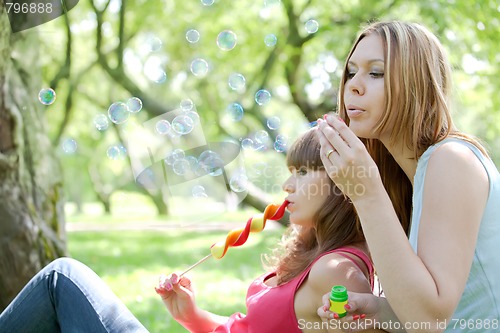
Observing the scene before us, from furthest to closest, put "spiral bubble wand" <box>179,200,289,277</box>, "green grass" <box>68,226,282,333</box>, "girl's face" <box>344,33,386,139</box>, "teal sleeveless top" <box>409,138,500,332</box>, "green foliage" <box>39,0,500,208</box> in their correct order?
"green foliage" <box>39,0,500,208</box>
"green grass" <box>68,226,282,333</box>
"spiral bubble wand" <box>179,200,289,277</box>
"girl's face" <box>344,33,386,139</box>
"teal sleeveless top" <box>409,138,500,332</box>

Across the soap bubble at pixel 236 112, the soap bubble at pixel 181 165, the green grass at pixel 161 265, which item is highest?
the soap bubble at pixel 236 112

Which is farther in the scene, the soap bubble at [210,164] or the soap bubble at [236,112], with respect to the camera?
the soap bubble at [210,164]

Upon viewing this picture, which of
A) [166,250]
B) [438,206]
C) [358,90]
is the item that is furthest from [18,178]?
[166,250]

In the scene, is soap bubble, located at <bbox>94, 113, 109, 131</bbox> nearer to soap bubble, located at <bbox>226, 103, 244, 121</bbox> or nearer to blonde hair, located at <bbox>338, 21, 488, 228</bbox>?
soap bubble, located at <bbox>226, 103, 244, 121</bbox>

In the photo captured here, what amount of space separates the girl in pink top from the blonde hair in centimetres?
39

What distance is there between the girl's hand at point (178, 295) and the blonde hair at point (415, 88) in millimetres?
945

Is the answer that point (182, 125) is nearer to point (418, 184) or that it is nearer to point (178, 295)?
point (178, 295)

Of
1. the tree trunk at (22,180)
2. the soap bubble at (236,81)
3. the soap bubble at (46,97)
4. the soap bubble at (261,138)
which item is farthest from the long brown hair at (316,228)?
the soap bubble at (46,97)

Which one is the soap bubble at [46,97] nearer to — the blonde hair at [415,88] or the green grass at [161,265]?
the green grass at [161,265]

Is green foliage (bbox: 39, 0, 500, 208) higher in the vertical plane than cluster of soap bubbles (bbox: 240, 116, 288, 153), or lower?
lower

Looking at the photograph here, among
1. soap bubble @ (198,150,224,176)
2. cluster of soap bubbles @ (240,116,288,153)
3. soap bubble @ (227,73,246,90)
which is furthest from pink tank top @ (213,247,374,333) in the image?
soap bubble @ (198,150,224,176)

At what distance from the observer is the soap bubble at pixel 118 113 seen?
375cm

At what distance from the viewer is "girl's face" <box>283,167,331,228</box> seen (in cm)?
213

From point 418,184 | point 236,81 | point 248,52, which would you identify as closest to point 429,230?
point 418,184
